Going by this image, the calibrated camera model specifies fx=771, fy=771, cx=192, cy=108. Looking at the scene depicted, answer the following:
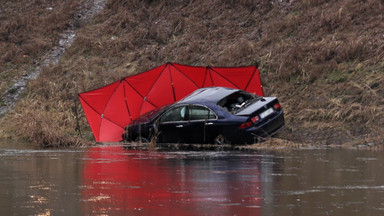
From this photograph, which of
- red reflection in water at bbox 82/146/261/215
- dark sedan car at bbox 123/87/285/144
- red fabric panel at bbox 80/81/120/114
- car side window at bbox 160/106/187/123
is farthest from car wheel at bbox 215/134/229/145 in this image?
red fabric panel at bbox 80/81/120/114

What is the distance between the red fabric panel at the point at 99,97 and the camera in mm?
24578

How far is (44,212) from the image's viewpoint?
993 cm

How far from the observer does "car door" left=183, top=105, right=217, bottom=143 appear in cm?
2061

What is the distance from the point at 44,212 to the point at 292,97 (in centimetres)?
1730

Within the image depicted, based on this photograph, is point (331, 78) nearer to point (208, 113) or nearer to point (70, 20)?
point (208, 113)

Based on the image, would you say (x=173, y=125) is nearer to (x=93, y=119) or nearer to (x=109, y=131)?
(x=109, y=131)

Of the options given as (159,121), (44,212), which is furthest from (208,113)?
(44,212)

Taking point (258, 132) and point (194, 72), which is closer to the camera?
point (258, 132)

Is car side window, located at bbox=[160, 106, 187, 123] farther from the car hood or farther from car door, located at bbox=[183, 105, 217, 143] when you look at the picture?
the car hood

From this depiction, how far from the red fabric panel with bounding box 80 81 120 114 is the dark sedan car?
8.18ft

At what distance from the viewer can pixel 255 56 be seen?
100ft

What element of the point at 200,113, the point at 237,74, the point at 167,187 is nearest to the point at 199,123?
the point at 200,113

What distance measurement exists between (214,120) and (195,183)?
7.65 meters

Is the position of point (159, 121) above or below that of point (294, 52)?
below
